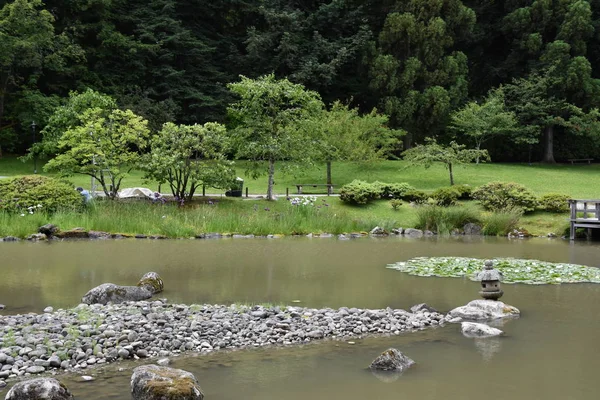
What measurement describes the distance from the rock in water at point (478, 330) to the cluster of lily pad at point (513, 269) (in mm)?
4017

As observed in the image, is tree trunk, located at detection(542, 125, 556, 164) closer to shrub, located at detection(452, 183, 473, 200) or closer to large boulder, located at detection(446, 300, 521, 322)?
shrub, located at detection(452, 183, 473, 200)

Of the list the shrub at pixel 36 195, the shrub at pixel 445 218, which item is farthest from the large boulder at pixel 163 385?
the shrub at pixel 445 218

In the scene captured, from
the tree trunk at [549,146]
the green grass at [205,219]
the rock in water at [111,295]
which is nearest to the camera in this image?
the rock in water at [111,295]

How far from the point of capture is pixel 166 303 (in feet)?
35.9

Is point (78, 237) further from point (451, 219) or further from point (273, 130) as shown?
point (451, 219)

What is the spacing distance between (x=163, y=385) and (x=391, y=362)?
2727 mm

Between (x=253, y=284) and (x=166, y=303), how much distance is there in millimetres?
2487

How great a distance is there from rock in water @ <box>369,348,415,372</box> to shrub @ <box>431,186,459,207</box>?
1904 centimetres

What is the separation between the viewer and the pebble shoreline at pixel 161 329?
7.88m

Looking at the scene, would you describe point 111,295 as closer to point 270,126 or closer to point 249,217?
point 249,217

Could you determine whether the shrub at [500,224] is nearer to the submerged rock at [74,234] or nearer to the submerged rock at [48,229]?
the submerged rock at [74,234]

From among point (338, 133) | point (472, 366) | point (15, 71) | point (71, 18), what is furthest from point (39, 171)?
point (472, 366)

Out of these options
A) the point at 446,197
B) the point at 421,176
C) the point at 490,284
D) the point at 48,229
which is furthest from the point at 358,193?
the point at 490,284

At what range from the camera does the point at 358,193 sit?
2659 cm
